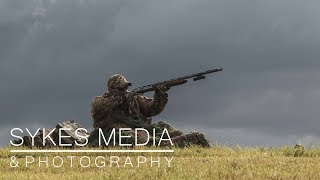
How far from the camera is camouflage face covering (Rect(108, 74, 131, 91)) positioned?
22.1 meters

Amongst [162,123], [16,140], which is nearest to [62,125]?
[16,140]

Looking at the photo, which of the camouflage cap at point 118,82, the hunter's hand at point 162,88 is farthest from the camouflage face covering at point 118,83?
the hunter's hand at point 162,88

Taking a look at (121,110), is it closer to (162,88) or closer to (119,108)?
(119,108)

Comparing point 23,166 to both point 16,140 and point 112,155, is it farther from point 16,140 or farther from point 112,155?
point 16,140

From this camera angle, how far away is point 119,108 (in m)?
22.3

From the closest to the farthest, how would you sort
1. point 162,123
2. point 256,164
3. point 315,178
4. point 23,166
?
point 315,178, point 256,164, point 23,166, point 162,123

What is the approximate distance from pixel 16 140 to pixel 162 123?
496 cm

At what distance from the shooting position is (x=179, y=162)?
1573 centimetres

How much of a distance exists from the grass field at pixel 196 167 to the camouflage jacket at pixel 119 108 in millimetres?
3019


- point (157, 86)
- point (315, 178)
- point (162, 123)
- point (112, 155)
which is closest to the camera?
point (315, 178)

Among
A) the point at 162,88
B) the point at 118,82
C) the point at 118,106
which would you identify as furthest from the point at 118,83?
the point at 162,88

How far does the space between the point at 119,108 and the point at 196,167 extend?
322 inches

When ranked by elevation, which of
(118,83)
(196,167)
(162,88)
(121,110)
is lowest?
(196,167)

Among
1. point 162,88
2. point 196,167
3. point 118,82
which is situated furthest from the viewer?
point 118,82
